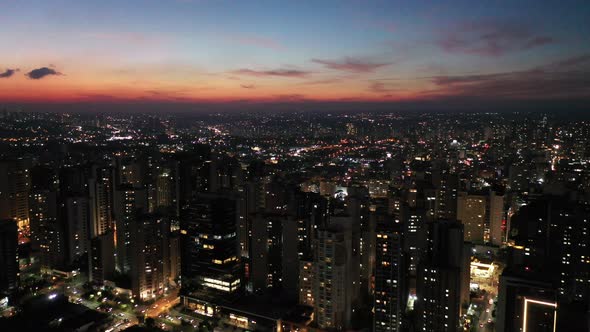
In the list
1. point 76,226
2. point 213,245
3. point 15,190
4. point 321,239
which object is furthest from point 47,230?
point 321,239

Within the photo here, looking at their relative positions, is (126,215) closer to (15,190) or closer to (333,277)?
(15,190)

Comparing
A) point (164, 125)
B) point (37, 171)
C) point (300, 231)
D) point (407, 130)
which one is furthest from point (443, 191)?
point (164, 125)

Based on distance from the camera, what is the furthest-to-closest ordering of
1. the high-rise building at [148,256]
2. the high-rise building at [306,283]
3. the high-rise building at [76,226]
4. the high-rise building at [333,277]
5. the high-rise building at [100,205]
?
the high-rise building at [100,205] → the high-rise building at [76,226] → the high-rise building at [148,256] → the high-rise building at [306,283] → the high-rise building at [333,277]

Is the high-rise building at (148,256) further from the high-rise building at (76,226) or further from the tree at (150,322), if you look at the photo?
the high-rise building at (76,226)

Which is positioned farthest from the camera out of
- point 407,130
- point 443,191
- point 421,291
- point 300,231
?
point 407,130

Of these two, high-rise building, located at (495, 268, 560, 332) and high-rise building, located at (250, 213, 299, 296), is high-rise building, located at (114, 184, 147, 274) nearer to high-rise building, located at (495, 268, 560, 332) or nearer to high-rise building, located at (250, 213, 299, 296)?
high-rise building, located at (250, 213, 299, 296)

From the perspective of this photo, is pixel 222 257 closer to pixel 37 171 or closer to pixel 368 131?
pixel 37 171

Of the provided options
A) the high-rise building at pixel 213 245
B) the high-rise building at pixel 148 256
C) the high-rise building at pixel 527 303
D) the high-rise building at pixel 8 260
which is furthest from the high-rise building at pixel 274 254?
the high-rise building at pixel 8 260
